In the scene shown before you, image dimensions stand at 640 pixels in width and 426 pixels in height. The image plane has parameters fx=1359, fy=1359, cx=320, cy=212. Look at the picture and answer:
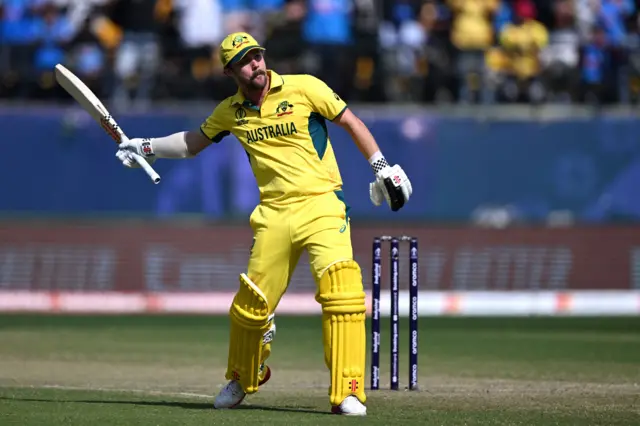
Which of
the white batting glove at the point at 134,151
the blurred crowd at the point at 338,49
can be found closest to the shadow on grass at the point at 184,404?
the white batting glove at the point at 134,151

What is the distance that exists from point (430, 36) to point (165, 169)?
420cm

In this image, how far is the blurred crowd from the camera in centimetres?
1820

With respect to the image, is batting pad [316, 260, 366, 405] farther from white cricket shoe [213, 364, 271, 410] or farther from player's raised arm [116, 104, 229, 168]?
player's raised arm [116, 104, 229, 168]

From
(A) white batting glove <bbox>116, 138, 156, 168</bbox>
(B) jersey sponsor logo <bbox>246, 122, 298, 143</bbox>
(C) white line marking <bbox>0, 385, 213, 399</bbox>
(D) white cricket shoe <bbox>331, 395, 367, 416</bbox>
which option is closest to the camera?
(D) white cricket shoe <bbox>331, 395, 367, 416</bbox>

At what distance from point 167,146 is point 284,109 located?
91 centimetres

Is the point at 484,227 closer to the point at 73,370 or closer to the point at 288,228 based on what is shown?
the point at 73,370

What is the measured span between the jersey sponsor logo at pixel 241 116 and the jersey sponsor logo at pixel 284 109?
22 cm

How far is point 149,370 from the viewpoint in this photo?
11109mm

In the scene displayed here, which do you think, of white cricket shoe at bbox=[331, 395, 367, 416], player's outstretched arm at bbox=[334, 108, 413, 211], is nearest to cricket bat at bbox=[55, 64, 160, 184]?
player's outstretched arm at bbox=[334, 108, 413, 211]

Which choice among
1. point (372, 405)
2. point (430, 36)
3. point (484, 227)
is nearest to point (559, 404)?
point (372, 405)

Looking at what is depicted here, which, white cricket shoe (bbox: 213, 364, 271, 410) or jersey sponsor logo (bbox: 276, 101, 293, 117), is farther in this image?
white cricket shoe (bbox: 213, 364, 271, 410)

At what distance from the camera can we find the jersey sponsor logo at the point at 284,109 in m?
8.00

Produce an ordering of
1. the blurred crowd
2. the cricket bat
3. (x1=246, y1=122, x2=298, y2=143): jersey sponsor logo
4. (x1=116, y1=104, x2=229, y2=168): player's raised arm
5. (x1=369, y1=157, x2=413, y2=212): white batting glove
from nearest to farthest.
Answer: (x1=369, y1=157, x2=413, y2=212): white batting glove < (x1=246, y1=122, x2=298, y2=143): jersey sponsor logo < (x1=116, y1=104, x2=229, y2=168): player's raised arm < the cricket bat < the blurred crowd

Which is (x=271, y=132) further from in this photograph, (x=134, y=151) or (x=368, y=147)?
(x=134, y=151)
